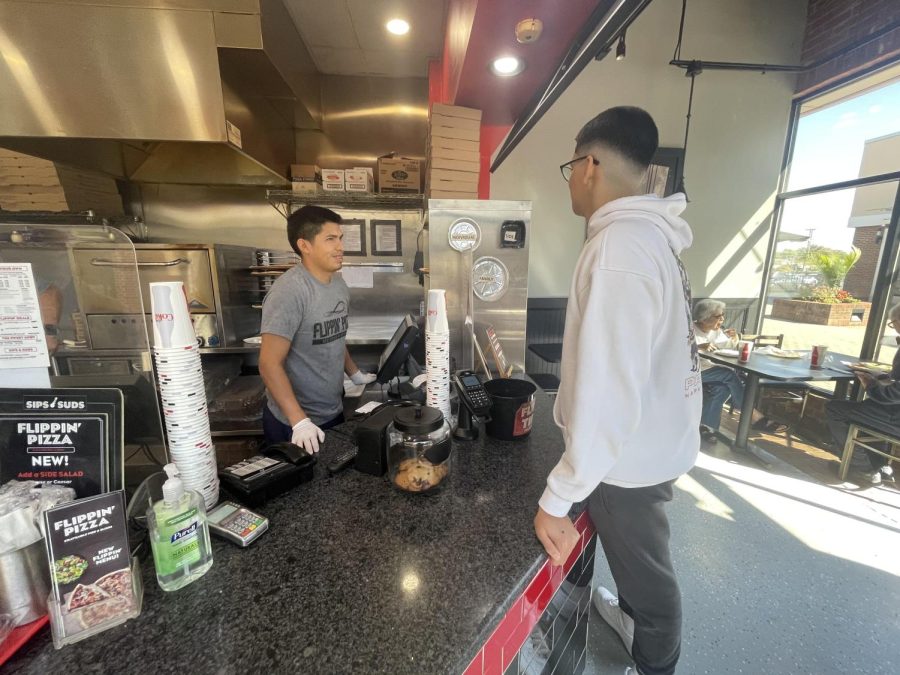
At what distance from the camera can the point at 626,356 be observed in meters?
0.82

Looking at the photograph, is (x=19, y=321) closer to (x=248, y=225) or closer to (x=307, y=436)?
(x=307, y=436)

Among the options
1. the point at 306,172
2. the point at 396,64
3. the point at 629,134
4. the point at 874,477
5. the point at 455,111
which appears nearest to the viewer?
the point at 629,134

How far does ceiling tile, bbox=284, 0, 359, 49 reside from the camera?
261cm

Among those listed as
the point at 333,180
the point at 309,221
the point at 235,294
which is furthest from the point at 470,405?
the point at 333,180

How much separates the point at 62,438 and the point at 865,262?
5.77 m

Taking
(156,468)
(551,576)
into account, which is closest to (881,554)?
(551,576)

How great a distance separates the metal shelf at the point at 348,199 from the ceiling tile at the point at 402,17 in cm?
119

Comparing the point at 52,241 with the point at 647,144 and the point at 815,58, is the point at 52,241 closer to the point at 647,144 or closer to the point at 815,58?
the point at 647,144

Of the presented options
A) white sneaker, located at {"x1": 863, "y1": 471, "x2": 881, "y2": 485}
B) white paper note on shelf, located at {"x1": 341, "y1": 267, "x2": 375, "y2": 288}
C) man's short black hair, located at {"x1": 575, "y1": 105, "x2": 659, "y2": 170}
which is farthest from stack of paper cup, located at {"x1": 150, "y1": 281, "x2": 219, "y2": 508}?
white sneaker, located at {"x1": 863, "y1": 471, "x2": 881, "y2": 485}

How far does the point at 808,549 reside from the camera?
2.17m

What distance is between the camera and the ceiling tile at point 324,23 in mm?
2605

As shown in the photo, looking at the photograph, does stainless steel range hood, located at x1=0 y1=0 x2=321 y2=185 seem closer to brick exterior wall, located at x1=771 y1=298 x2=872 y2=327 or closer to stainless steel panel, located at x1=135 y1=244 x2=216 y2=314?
stainless steel panel, located at x1=135 y1=244 x2=216 y2=314

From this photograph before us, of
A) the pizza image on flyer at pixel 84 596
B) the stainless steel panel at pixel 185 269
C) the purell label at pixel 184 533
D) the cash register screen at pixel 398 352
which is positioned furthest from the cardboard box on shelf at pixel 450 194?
the pizza image on flyer at pixel 84 596

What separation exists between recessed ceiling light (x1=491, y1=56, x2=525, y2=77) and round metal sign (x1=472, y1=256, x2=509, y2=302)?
32.6 inches
